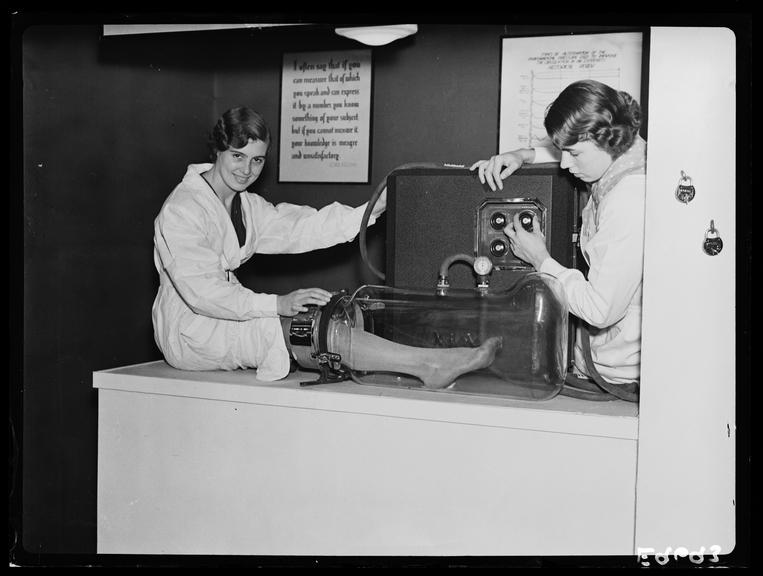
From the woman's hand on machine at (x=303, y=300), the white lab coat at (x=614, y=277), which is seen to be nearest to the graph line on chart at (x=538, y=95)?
the white lab coat at (x=614, y=277)

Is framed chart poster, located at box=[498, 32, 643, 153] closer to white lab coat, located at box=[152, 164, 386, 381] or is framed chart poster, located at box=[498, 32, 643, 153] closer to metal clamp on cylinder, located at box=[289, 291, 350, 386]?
white lab coat, located at box=[152, 164, 386, 381]

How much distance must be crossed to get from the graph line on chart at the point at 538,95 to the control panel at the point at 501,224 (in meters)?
0.50

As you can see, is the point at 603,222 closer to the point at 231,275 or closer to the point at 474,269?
the point at 474,269

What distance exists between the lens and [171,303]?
176cm

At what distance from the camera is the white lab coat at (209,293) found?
1.66 meters

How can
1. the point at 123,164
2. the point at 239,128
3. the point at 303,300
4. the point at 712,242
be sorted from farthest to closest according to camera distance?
the point at 123,164
the point at 239,128
the point at 303,300
the point at 712,242

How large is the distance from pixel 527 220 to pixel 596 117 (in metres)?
0.23

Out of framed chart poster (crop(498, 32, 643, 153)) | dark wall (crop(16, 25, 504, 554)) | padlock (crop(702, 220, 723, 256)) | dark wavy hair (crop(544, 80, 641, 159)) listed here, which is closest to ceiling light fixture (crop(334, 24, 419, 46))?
dark wall (crop(16, 25, 504, 554))

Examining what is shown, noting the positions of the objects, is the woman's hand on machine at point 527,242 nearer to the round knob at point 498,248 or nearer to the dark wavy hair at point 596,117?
the round knob at point 498,248

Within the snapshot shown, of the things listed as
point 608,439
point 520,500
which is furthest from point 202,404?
point 608,439

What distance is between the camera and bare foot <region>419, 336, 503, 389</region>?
1.50 m

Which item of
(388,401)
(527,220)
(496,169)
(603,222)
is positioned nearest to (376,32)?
(496,169)

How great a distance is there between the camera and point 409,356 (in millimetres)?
1552

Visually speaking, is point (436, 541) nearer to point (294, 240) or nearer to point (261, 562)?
point (261, 562)
